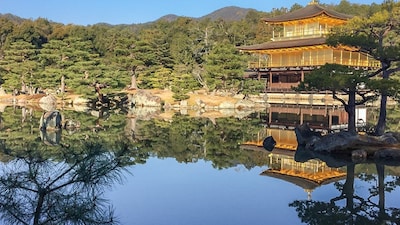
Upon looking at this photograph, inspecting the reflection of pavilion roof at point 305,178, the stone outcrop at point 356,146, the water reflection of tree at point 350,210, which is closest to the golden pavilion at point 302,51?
the stone outcrop at point 356,146

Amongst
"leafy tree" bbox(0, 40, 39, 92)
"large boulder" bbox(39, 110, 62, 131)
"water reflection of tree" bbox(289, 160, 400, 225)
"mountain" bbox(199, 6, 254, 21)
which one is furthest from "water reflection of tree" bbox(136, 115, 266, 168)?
"mountain" bbox(199, 6, 254, 21)

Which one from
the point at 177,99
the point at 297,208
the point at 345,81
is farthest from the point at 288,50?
the point at 297,208

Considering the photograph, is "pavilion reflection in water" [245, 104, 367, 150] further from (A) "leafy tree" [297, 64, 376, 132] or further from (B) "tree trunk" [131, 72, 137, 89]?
(B) "tree trunk" [131, 72, 137, 89]

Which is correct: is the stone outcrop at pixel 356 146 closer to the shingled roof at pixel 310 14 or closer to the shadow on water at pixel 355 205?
the shadow on water at pixel 355 205

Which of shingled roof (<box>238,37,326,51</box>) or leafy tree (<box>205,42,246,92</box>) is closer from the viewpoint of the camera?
leafy tree (<box>205,42,246,92</box>)

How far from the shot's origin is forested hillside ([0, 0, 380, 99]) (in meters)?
27.4

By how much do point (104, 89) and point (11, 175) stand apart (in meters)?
24.4

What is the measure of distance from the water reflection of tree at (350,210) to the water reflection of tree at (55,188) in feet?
12.5

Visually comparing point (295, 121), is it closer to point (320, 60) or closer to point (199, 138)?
point (199, 138)

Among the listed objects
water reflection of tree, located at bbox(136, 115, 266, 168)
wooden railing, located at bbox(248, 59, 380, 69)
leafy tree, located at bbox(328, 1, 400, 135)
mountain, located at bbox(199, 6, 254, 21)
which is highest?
mountain, located at bbox(199, 6, 254, 21)

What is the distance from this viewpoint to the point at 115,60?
1394 inches

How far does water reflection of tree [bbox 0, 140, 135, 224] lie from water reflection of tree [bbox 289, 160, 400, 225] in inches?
150

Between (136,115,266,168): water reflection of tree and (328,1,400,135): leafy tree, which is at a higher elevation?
(328,1,400,135): leafy tree

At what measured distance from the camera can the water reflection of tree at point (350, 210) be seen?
20.5 ft
